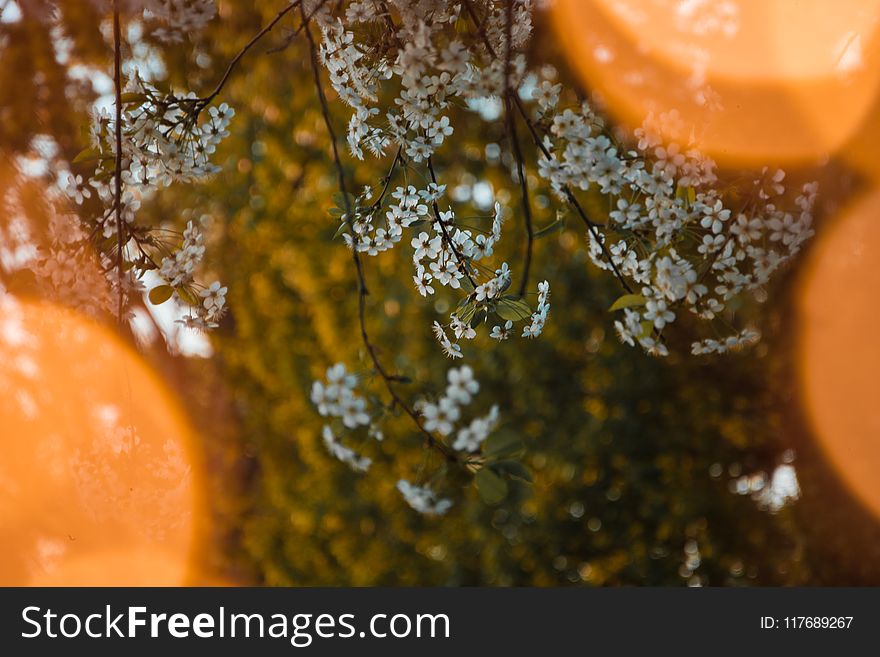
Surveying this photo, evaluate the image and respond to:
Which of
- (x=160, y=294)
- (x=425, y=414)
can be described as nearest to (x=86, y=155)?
(x=160, y=294)

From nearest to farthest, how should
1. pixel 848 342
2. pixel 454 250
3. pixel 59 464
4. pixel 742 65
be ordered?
pixel 454 250, pixel 742 65, pixel 848 342, pixel 59 464

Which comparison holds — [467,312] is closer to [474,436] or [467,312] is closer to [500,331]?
[500,331]

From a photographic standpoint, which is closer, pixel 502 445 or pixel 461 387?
pixel 502 445

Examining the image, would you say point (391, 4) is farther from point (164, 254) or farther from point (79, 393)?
point (79, 393)

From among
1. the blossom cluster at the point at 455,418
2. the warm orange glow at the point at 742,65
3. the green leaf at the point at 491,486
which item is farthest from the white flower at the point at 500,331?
the warm orange glow at the point at 742,65

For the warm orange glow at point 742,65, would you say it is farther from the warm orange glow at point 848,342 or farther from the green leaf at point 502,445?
the green leaf at point 502,445

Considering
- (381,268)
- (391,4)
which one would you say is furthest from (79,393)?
(391,4)

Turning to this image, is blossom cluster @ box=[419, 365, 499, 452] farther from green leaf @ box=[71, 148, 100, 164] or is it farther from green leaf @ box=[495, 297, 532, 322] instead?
green leaf @ box=[71, 148, 100, 164]
